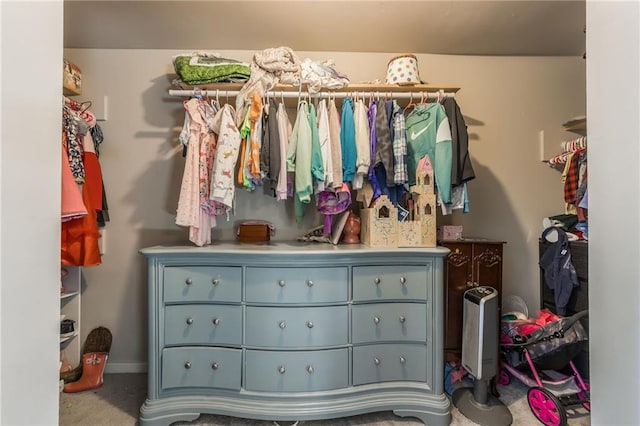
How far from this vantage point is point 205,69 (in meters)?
1.83

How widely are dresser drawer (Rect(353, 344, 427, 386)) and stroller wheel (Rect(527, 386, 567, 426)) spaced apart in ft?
2.02

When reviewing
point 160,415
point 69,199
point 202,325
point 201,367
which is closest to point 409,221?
point 202,325

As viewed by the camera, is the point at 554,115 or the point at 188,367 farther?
the point at 554,115

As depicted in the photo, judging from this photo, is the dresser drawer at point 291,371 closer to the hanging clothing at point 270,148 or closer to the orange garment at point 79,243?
the hanging clothing at point 270,148

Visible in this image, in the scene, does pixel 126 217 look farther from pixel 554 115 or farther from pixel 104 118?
pixel 554 115

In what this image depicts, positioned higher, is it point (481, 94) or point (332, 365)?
point (481, 94)

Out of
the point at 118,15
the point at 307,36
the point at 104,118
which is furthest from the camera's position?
the point at 104,118

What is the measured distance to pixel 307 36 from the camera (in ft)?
6.88

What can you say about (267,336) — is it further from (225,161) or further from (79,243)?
(79,243)

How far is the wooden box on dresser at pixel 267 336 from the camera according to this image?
157cm

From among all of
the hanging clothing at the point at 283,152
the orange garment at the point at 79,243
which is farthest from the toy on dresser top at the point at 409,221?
the orange garment at the point at 79,243

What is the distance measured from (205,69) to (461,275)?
1994 mm
